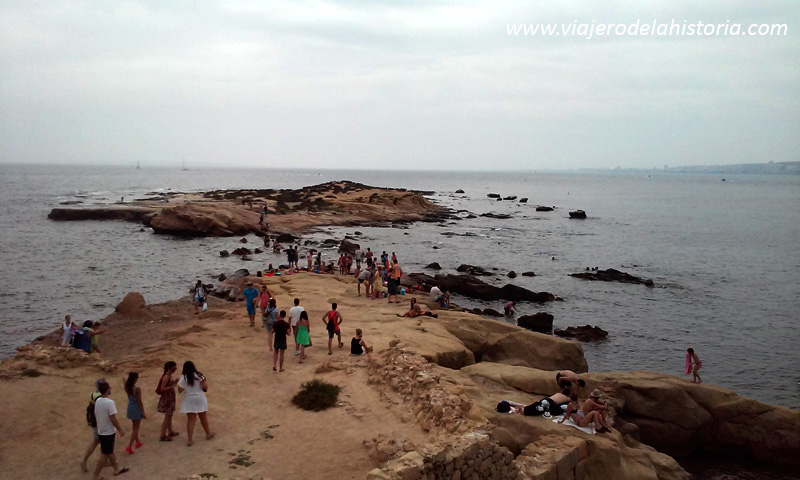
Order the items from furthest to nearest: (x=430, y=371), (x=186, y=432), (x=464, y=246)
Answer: (x=464, y=246) → (x=430, y=371) → (x=186, y=432)

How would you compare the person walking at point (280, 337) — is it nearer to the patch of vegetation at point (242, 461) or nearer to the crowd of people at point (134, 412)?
the crowd of people at point (134, 412)

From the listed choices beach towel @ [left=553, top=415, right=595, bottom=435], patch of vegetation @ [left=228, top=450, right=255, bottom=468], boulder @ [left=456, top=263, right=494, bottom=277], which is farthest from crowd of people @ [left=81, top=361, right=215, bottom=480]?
boulder @ [left=456, top=263, right=494, bottom=277]

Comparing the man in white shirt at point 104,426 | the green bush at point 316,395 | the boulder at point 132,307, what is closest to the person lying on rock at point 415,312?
the green bush at point 316,395

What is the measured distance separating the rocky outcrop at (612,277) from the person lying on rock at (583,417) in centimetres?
3054

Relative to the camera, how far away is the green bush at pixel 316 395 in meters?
13.3

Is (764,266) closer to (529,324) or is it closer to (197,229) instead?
(529,324)

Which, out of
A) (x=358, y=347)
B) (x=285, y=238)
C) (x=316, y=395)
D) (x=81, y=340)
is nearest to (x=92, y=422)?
(x=316, y=395)

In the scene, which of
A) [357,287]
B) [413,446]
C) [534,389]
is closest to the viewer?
[413,446]

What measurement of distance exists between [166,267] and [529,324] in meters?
28.3

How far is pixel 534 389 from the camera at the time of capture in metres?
15.1

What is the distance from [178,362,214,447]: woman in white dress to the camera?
1127cm

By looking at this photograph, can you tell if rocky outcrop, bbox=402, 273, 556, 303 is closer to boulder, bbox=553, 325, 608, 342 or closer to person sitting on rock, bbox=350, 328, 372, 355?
boulder, bbox=553, 325, 608, 342

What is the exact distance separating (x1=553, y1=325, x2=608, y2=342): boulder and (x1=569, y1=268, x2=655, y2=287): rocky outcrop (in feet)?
47.2

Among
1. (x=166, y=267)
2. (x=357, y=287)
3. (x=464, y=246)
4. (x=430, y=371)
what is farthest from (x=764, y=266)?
(x=166, y=267)
